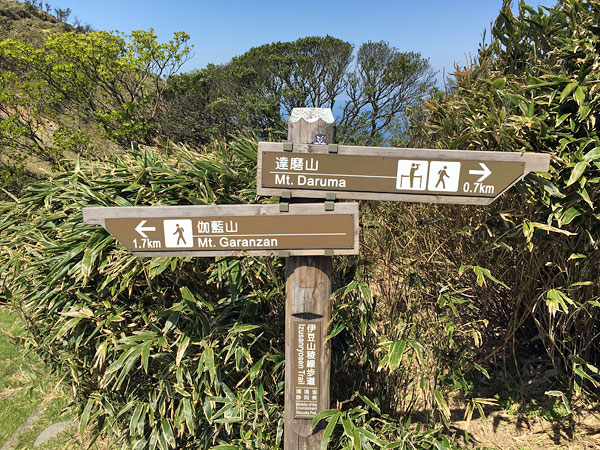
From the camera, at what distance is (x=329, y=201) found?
183 centimetres

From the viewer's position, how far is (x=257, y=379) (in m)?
2.44

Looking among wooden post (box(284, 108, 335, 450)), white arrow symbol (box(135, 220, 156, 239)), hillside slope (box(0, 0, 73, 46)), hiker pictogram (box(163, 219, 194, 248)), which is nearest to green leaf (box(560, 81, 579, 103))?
wooden post (box(284, 108, 335, 450))

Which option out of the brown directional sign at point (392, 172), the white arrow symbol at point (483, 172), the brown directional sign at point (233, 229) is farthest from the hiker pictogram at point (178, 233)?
the white arrow symbol at point (483, 172)

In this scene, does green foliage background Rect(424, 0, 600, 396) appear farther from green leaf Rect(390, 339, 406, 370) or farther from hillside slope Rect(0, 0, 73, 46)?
hillside slope Rect(0, 0, 73, 46)

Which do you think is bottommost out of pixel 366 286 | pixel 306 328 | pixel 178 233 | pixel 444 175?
pixel 306 328

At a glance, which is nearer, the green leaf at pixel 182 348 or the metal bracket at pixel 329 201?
the metal bracket at pixel 329 201

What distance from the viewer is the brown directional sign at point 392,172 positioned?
5.85 ft

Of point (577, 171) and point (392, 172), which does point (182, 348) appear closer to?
point (392, 172)

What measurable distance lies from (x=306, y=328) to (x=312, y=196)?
2.17 ft

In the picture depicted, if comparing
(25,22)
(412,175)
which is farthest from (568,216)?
(25,22)

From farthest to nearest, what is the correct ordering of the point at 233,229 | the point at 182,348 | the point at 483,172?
the point at 182,348 → the point at 233,229 → the point at 483,172

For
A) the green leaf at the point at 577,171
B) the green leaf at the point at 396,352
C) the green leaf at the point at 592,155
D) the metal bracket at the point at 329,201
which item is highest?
the green leaf at the point at 592,155

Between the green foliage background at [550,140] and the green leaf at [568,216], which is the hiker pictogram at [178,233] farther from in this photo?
the green leaf at [568,216]

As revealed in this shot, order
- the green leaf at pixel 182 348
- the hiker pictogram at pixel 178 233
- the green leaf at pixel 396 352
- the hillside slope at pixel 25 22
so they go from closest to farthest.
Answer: the hiker pictogram at pixel 178 233 < the green leaf at pixel 396 352 < the green leaf at pixel 182 348 < the hillside slope at pixel 25 22
